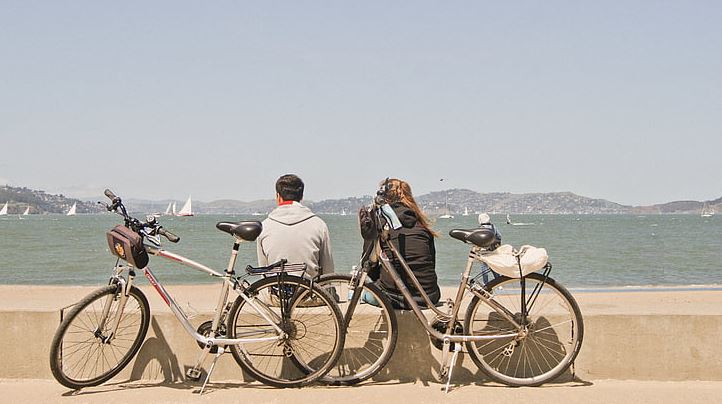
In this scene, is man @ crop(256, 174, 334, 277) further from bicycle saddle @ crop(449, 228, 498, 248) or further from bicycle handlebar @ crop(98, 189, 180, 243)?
bicycle saddle @ crop(449, 228, 498, 248)

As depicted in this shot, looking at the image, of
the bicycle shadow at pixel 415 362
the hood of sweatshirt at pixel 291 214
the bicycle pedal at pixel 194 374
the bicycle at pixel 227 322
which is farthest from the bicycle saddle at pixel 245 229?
the bicycle shadow at pixel 415 362

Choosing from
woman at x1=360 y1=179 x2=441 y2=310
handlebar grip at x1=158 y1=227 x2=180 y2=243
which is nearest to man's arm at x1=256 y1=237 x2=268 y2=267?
handlebar grip at x1=158 y1=227 x2=180 y2=243

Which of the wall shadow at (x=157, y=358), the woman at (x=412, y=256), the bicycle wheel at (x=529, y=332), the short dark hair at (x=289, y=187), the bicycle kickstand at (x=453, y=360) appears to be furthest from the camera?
the short dark hair at (x=289, y=187)

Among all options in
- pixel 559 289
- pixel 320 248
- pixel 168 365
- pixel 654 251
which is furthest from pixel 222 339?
pixel 654 251

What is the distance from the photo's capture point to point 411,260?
212 inches

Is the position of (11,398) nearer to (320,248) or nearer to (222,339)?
(222,339)

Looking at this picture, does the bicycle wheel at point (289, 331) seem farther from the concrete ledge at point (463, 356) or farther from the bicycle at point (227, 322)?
the concrete ledge at point (463, 356)

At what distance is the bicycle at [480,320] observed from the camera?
17.0 ft

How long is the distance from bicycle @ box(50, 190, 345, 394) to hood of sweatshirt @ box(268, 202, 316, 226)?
1.38 feet

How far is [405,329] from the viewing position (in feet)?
17.7

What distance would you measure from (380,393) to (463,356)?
703 millimetres

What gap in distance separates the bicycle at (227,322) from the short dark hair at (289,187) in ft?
1.86

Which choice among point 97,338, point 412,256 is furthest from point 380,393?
point 97,338

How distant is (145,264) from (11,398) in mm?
1213
